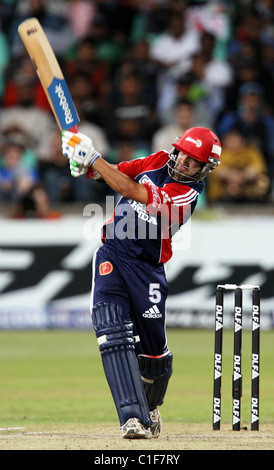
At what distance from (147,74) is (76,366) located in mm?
5654

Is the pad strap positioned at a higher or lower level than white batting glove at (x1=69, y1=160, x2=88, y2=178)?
lower

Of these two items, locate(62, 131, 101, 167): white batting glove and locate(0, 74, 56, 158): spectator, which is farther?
locate(0, 74, 56, 158): spectator

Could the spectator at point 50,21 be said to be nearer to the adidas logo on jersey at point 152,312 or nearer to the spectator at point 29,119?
the spectator at point 29,119

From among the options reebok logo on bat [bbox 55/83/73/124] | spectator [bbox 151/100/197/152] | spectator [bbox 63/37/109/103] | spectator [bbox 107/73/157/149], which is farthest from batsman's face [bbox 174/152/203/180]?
spectator [bbox 63/37/109/103]

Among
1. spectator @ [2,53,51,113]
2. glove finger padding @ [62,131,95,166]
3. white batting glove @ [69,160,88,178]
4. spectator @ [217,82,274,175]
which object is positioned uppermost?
spectator @ [2,53,51,113]

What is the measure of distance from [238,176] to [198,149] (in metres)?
6.79

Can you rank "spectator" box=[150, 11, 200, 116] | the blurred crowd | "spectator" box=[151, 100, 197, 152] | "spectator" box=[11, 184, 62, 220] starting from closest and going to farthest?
1. "spectator" box=[11, 184, 62, 220]
2. the blurred crowd
3. "spectator" box=[151, 100, 197, 152]
4. "spectator" box=[150, 11, 200, 116]

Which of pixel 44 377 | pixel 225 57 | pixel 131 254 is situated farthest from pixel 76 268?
pixel 131 254

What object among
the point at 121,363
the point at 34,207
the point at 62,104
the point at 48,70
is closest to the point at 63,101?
the point at 62,104

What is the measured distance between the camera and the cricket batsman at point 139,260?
575 cm

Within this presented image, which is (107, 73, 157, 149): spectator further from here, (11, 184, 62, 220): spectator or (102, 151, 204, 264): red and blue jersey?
(102, 151, 204, 264): red and blue jersey

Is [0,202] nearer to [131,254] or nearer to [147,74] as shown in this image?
[147,74]

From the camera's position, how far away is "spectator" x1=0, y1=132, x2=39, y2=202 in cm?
1266

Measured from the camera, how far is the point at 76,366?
9.90 meters
